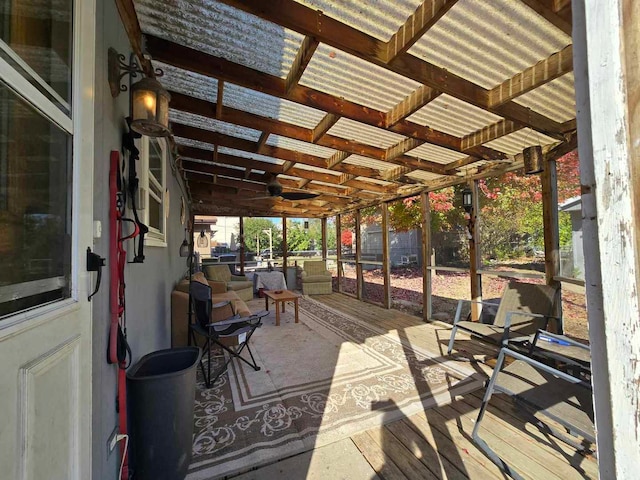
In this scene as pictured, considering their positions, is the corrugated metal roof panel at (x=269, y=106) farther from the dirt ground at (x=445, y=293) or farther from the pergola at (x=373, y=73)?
the dirt ground at (x=445, y=293)

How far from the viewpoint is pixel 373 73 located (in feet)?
6.52

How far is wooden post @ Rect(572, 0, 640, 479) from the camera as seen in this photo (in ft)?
1.50

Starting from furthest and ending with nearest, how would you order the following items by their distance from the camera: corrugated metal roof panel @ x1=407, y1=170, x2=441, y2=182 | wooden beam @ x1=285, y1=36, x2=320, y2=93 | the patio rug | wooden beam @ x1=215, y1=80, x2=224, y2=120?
corrugated metal roof panel @ x1=407, y1=170, x2=441, y2=182 → wooden beam @ x1=215, y1=80, x2=224, y2=120 → the patio rug → wooden beam @ x1=285, y1=36, x2=320, y2=93

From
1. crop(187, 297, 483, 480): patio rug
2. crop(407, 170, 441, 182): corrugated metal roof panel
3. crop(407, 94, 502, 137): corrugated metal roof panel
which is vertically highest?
crop(407, 94, 502, 137): corrugated metal roof panel

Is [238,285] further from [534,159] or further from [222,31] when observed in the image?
[534,159]

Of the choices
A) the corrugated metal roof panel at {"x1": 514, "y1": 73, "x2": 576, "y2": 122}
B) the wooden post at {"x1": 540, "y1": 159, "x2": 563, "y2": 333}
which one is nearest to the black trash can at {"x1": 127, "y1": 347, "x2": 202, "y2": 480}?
the corrugated metal roof panel at {"x1": 514, "y1": 73, "x2": 576, "y2": 122}

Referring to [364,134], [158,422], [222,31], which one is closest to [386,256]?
[364,134]

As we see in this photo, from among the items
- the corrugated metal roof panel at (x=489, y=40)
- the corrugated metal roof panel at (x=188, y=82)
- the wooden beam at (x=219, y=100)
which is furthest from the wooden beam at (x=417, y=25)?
the corrugated metal roof panel at (x=188, y=82)

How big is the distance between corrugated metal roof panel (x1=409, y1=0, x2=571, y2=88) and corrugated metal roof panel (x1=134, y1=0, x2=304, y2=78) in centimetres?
88

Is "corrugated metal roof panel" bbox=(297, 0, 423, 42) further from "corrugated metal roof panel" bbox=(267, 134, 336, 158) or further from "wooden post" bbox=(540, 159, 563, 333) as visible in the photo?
"wooden post" bbox=(540, 159, 563, 333)

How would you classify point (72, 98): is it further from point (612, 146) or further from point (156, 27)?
point (612, 146)

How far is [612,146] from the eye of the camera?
47 cm

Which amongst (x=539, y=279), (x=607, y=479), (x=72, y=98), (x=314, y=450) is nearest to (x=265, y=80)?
(x=72, y=98)

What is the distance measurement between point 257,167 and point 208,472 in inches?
141
